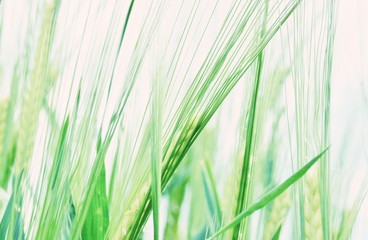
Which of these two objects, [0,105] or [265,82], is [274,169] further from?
[0,105]

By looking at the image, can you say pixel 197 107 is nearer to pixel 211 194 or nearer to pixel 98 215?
pixel 98 215

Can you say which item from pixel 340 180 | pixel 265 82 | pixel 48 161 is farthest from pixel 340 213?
pixel 48 161

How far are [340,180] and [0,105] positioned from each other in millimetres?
306

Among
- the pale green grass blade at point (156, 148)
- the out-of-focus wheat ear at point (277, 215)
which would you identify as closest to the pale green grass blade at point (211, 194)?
the out-of-focus wheat ear at point (277, 215)

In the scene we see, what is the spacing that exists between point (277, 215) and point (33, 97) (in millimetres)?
209

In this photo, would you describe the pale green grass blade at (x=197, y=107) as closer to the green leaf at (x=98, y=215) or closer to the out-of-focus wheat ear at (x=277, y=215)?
the green leaf at (x=98, y=215)

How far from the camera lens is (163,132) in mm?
328

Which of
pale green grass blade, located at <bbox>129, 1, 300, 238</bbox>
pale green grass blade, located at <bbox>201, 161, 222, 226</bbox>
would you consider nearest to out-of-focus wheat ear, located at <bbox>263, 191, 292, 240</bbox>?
pale green grass blade, located at <bbox>201, 161, 222, 226</bbox>

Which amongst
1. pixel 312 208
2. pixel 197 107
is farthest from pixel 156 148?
pixel 312 208

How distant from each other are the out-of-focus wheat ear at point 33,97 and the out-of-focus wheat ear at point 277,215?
194mm

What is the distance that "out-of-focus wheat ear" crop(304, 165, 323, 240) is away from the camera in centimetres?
37

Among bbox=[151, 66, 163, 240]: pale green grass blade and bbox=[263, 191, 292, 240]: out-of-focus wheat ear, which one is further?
bbox=[263, 191, 292, 240]: out-of-focus wheat ear

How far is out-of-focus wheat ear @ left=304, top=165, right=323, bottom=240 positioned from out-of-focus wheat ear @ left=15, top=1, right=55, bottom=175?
0.19 metres

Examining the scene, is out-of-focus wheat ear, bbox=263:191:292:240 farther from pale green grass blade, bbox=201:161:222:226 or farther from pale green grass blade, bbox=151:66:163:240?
pale green grass blade, bbox=151:66:163:240
